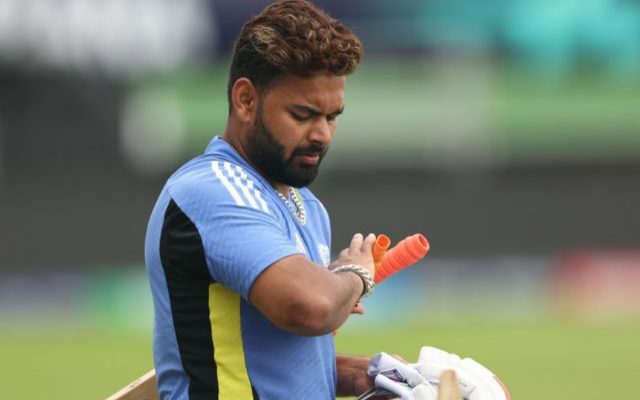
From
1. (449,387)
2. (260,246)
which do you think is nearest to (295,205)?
(260,246)

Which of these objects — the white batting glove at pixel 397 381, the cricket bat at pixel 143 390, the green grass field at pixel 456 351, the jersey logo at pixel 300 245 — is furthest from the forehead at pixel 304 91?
A: the green grass field at pixel 456 351

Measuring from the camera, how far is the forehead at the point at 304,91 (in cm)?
373

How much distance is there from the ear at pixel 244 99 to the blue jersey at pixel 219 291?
0.43 ft

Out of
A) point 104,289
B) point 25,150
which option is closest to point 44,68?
point 25,150

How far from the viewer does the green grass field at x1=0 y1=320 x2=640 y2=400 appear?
1106cm

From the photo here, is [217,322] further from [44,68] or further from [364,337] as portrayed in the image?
[44,68]

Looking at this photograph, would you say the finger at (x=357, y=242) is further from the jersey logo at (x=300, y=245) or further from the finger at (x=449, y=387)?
the finger at (x=449, y=387)

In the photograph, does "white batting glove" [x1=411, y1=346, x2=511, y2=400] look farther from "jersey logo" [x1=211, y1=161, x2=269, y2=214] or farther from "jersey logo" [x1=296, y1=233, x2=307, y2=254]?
"jersey logo" [x1=211, y1=161, x2=269, y2=214]

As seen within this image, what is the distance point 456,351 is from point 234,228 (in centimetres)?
873

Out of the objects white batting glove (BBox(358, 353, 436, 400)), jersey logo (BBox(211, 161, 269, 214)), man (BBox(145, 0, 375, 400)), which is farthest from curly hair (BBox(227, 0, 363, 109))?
white batting glove (BBox(358, 353, 436, 400))

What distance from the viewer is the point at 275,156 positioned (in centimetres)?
380

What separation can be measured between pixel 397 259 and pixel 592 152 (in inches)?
476

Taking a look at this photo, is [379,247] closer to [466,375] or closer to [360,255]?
[360,255]

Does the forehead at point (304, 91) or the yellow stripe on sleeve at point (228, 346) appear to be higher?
the forehead at point (304, 91)
